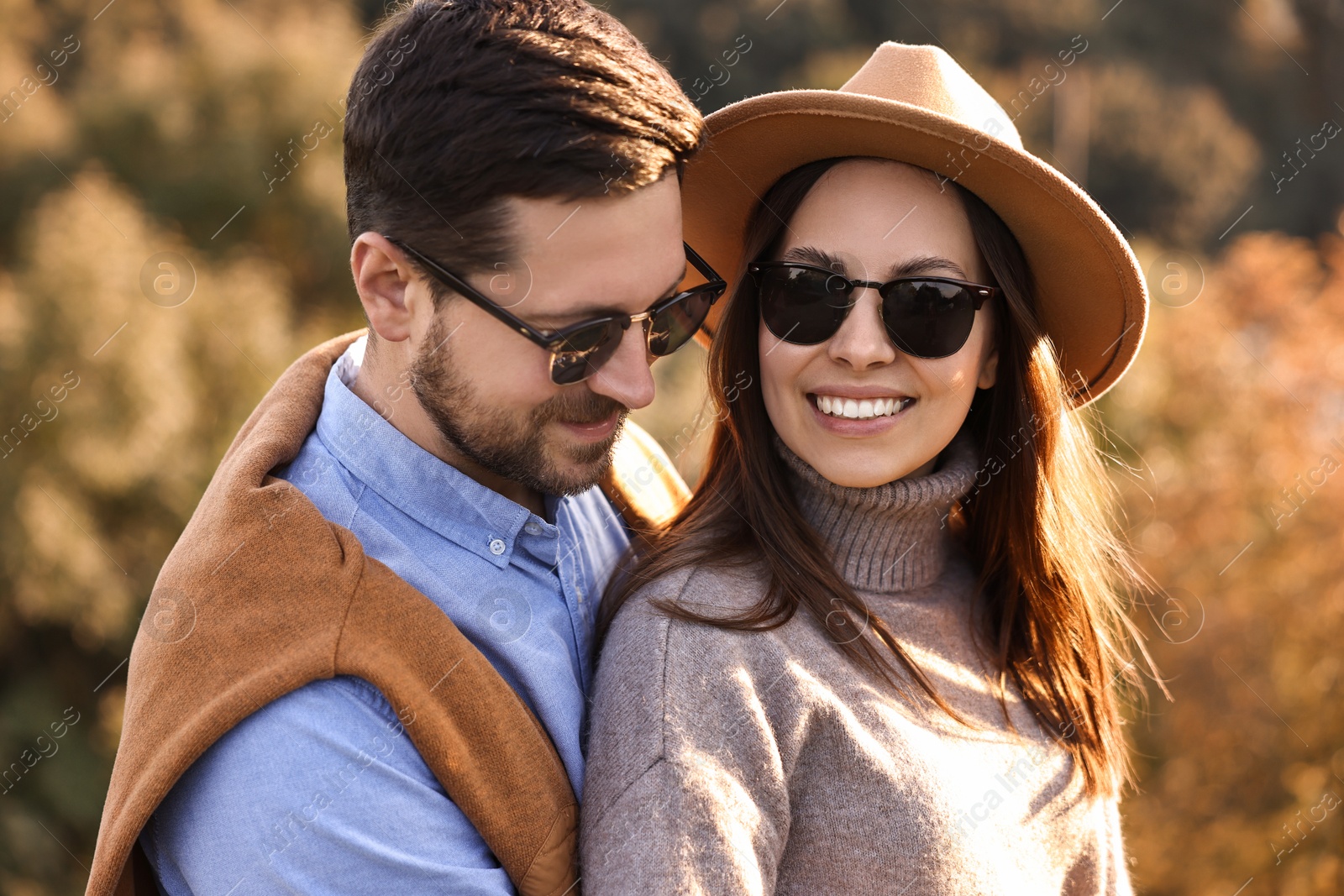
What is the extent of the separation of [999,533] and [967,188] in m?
0.75

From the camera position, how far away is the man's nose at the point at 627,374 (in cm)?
176

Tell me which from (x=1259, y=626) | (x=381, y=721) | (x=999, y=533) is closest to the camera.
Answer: (x=381, y=721)

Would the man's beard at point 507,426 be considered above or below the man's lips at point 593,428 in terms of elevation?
above

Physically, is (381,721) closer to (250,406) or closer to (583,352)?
(583,352)

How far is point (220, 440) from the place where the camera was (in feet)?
18.7

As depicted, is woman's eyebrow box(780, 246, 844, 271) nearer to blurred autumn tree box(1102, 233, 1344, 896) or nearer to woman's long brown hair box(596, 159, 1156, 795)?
woman's long brown hair box(596, 159, 1156, 795)

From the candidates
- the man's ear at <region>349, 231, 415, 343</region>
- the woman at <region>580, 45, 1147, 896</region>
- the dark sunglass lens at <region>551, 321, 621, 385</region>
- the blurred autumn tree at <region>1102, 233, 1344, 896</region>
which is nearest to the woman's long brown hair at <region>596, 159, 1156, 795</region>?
the woman at <region>580, 45, 1147, 896</region>

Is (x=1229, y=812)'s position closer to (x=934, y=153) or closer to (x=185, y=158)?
(x=934, y=153)

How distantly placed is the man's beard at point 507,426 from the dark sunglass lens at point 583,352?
1.6 inches

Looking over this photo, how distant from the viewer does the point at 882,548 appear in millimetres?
1989

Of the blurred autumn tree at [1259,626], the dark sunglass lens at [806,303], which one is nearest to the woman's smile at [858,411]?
the dark sunglass lens at [806,303]

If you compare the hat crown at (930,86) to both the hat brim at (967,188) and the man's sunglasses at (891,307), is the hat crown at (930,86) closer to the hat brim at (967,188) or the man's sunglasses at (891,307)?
the hat brim at (967,188)

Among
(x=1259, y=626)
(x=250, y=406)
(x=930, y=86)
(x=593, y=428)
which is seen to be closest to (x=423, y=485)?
(x=593, y=428)

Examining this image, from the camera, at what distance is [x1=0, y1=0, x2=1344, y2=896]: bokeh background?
394 cm
